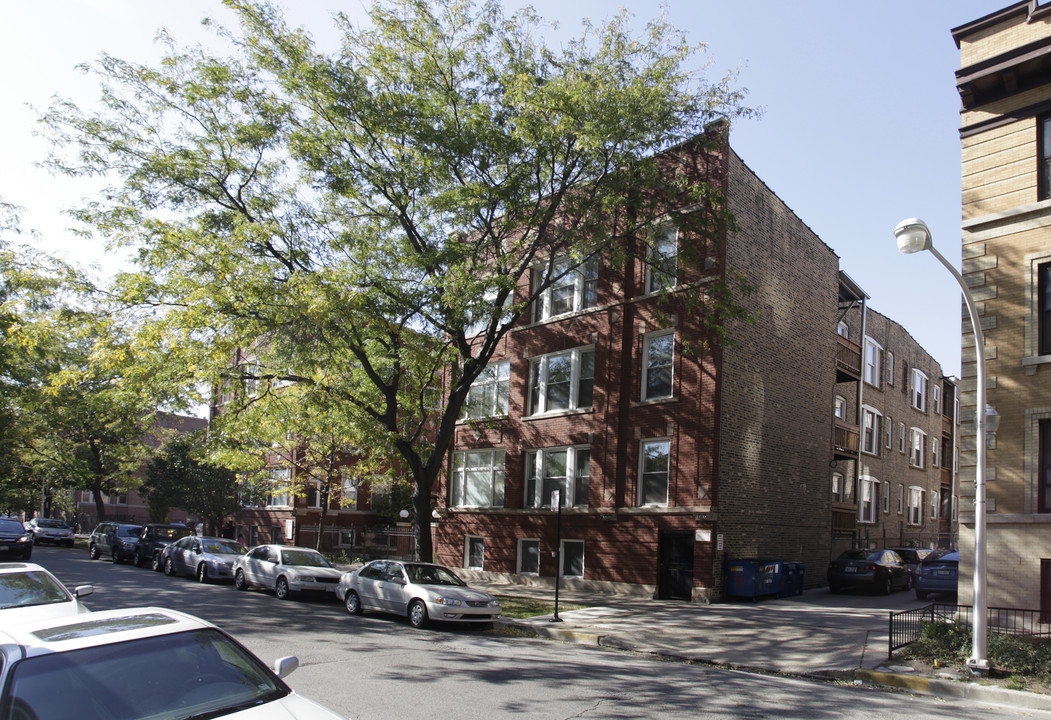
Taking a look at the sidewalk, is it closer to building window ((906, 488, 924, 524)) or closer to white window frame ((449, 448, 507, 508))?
white window frame ((449, 448, 507, 508))

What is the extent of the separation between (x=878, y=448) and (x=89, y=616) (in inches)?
1269

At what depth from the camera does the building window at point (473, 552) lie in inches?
1089

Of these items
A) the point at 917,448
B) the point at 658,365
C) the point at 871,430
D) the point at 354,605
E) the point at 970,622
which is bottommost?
the point at 354,605

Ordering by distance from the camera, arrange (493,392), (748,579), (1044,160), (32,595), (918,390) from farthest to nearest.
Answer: (918,390), (493,392), (748,579), (1044,160), (32,595)

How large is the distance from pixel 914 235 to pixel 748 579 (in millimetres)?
11998

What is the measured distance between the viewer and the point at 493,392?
1108 inches

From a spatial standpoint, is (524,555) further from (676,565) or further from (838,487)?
(838,487)

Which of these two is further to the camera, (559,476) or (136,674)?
(559,476)

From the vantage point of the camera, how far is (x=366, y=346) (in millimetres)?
20922

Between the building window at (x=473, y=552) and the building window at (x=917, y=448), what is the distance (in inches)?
831

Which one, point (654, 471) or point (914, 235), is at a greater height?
point (914, 235)

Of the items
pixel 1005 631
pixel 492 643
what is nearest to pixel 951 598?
pixel 1005 631

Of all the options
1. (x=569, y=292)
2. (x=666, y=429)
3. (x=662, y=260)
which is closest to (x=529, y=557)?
(x=666, y=429)

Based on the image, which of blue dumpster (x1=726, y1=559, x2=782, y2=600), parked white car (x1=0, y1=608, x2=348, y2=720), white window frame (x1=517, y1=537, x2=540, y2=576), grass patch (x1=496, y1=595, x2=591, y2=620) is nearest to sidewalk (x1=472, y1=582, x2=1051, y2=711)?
blue dumpster (x1=726, y1=559, x2=782, y2=600)
